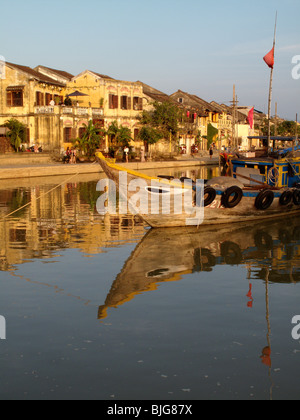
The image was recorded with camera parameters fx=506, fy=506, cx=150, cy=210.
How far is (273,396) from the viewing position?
5535 mm

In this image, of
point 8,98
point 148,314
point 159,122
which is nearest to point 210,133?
point 159,122

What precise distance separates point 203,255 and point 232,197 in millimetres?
4497

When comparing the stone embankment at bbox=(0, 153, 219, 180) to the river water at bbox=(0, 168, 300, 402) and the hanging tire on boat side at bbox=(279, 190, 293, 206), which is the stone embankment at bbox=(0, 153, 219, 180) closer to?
the hanging tire on boat side at bbox=(279, 190, 293, 206)

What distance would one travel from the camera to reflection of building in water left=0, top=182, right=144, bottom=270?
1261 centimetres

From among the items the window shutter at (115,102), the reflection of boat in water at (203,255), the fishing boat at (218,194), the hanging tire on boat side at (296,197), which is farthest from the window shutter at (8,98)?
the reflection of boat in water at (203,255)

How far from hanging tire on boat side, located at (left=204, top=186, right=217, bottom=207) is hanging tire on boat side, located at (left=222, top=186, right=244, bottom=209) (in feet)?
1.57

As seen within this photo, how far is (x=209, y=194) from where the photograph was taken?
15.5 meters

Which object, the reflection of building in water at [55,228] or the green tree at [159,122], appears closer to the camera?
the reflection of building in water at [55,228]

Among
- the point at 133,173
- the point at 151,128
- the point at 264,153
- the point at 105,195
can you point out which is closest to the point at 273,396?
the point at 133,173

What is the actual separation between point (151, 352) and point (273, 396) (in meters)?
1.70

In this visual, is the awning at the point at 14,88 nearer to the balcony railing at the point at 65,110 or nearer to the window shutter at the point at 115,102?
the balcony railing at the point at 65,110

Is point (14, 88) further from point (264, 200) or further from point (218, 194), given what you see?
point (218, 194)

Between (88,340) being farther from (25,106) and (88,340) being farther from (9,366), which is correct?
(25,106)

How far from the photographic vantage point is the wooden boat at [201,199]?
1489 centimetres
